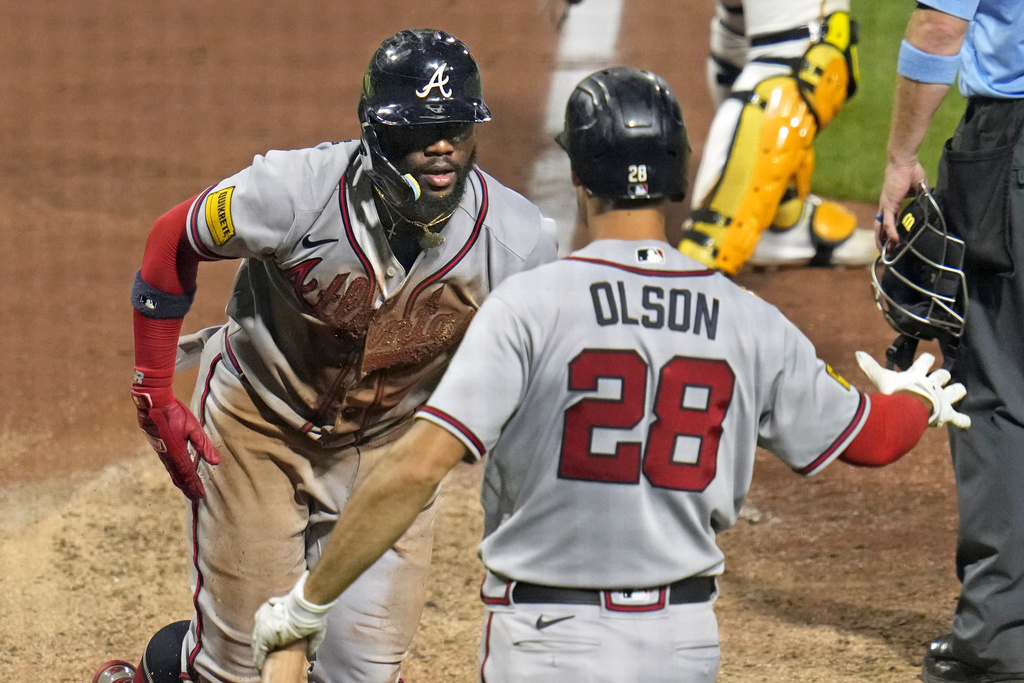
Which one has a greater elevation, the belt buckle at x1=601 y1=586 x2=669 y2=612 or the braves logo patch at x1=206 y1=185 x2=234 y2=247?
the braves logo patch at x1=206 y1=185 x2=234 y2=247

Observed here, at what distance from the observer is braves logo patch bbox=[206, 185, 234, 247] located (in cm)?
277

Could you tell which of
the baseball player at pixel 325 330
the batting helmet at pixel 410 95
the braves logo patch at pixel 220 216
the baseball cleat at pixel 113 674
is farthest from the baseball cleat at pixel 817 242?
the braves logo patch at pixel 220 216

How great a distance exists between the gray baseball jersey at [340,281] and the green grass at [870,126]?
4.92 metres

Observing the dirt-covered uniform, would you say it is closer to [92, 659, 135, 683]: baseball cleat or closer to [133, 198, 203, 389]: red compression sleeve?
[133, 198, 203, 389]: red compression sleeve

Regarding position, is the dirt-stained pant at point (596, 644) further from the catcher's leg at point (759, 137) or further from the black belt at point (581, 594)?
the catcher's leg at point (759, 137)

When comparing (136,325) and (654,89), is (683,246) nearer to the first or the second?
(136,325)

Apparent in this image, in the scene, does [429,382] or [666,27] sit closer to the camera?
[429,382]

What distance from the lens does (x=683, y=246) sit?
5.57 meters

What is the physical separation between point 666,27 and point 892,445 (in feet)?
24.2

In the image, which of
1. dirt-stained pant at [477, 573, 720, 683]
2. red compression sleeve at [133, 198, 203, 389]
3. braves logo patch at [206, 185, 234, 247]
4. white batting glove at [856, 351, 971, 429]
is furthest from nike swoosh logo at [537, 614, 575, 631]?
red compression sleeve at [133, 198, 203, 389]

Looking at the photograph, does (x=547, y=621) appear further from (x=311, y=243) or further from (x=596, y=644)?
(x=311, y=243)

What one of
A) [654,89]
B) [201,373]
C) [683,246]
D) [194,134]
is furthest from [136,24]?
[654,89]

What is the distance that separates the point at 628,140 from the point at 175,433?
145cm

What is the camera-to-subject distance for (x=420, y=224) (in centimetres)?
282
